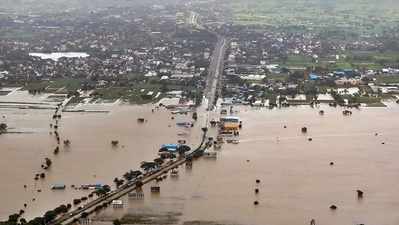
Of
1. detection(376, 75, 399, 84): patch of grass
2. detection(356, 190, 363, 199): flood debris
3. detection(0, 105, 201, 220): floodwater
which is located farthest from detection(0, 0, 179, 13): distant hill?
detection(356, 190, 363, 199): flood debris

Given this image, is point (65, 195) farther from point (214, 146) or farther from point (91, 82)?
point (91, 82)

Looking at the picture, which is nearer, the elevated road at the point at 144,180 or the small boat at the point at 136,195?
the elevated road at the point at 144,180

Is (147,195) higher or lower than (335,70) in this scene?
lower

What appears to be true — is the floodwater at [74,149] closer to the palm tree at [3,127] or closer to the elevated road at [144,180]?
the palm tree at [3,127]

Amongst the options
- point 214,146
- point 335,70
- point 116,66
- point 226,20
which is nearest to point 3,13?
point 226,20

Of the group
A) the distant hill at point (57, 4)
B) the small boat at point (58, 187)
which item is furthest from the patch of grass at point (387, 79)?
the distant hill at point (57, 4)

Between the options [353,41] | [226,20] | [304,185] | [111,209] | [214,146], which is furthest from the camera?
[226,20]
